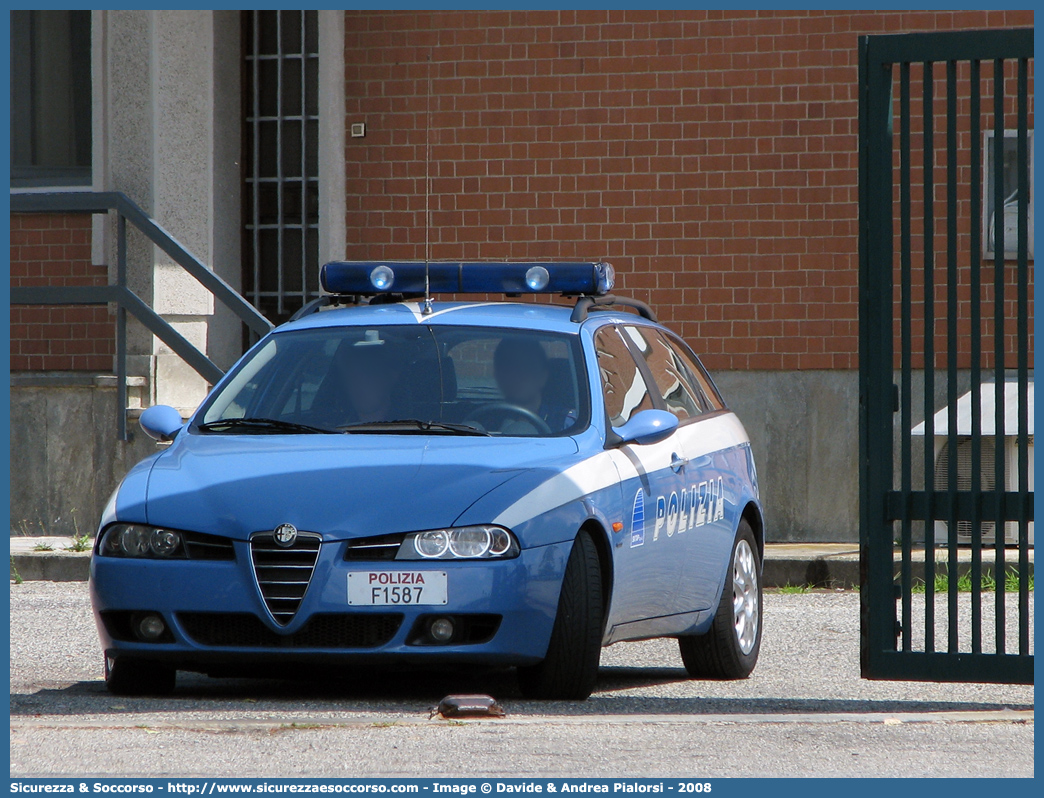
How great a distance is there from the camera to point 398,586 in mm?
6148

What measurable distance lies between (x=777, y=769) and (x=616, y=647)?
3865 mm

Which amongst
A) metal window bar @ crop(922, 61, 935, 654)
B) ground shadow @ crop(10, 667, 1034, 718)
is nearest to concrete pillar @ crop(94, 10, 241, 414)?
ground shadow @ crop(10, 667, 1034, 718)

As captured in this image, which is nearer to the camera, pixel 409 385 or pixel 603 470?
pixel 603 470

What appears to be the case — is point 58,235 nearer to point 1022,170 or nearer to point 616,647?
point 616,647

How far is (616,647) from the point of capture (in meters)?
8.94

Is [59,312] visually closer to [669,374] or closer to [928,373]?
[669,374]

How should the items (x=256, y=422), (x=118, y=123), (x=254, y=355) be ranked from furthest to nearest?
1. (x=118, y=123)
2. (x=254, y=355)
3. (x=256, y=422)

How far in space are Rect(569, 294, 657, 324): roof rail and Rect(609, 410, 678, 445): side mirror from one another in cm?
67

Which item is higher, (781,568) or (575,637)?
(575,637)

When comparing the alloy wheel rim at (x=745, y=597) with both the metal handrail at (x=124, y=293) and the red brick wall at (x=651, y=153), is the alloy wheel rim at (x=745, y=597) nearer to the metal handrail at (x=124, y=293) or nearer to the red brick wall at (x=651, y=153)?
the metal handrail at (x=124, y=293)

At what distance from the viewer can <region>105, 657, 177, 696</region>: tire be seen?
6.66 meters

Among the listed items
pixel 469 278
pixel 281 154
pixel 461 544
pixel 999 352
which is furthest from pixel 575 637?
pixel 281 154

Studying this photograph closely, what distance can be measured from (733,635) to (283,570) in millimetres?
2353

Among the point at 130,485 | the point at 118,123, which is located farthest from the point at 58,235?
the point at 130,485
